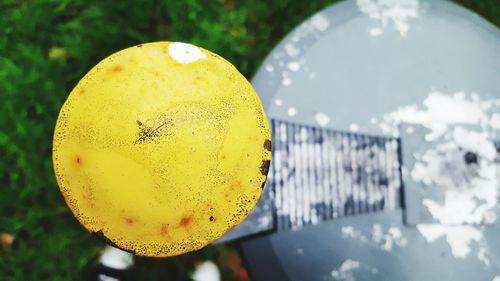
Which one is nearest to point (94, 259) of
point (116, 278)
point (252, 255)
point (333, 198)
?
point (116, 278)

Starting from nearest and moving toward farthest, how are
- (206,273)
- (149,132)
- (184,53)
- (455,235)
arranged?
(149,132)
(184,53)
(455,235)
(206,273)

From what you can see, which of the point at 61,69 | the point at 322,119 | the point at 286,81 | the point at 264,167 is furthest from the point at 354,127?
the point at 61,69

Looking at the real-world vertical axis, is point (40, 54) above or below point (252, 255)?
above

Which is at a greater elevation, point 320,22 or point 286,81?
point 320,22

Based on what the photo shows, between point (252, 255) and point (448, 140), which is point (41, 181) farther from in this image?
point (448, 140)

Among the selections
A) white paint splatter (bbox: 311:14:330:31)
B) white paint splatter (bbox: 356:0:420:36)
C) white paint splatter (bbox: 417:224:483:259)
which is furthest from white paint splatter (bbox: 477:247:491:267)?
white paint splatter (bbox: 311:14:330:31)

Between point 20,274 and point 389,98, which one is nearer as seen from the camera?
point 389,98

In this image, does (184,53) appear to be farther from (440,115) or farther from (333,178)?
(440,115)

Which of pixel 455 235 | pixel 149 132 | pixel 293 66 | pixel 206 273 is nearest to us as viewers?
pixel 149 132
